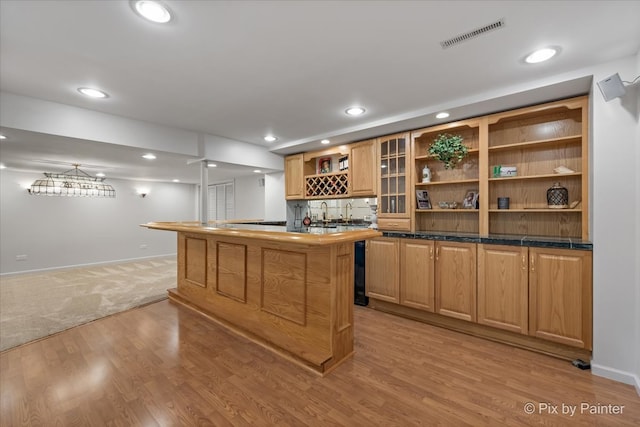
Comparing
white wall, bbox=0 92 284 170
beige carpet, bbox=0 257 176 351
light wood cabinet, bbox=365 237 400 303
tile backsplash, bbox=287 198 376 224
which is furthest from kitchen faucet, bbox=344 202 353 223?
beige carpet, bbox=0 257 176 351

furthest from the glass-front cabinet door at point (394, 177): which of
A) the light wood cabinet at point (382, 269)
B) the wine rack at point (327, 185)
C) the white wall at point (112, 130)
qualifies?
the white wall at point (112, 130)

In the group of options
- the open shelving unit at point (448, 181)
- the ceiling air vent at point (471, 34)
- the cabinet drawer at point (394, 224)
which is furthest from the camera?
the cabinet drawer at point (394, 224)

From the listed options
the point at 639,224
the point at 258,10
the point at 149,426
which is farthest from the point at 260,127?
the point at 639,224

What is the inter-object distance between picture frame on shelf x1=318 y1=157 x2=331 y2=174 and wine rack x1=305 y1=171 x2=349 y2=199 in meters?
0.22

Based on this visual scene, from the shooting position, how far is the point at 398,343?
2.71 meters

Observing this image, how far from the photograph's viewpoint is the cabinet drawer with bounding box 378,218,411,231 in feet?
11.8

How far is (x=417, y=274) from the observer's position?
3.24 metres

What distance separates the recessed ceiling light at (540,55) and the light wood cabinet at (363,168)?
2002 mm

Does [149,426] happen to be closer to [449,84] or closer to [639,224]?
[449,84]

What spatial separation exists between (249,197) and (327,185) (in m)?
3.22

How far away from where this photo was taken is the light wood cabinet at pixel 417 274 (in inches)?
123

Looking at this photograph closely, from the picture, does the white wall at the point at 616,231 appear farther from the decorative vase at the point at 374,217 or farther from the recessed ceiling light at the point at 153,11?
the recessed ceiling light at the point at 153,11

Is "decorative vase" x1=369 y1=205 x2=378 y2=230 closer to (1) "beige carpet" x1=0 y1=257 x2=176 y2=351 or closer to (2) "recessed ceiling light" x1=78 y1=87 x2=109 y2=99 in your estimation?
(2) "recessed ceiling light" x1=78 y1=87 x2=109 y2=99

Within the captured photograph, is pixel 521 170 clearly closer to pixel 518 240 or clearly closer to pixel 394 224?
pixel 518 240
